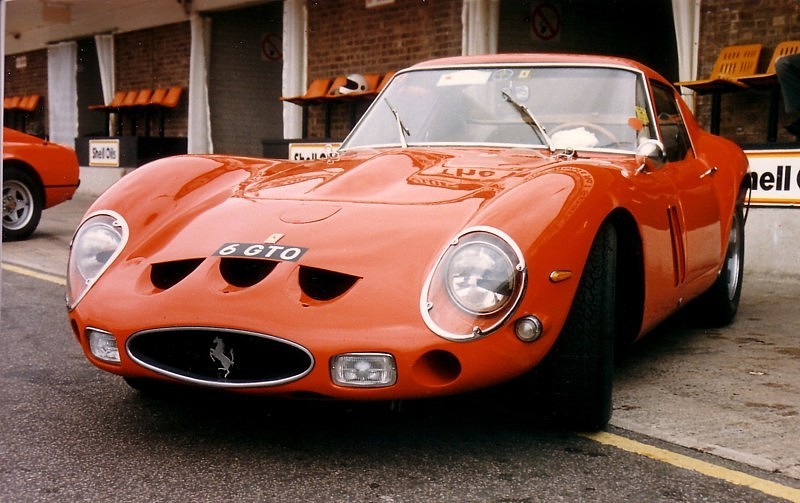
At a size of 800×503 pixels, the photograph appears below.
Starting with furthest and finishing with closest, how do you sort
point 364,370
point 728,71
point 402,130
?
1. point 728,71
2. point 402,130
3. point 364,370

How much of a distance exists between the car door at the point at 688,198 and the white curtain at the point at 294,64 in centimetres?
856

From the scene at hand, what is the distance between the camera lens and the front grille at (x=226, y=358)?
2.78m

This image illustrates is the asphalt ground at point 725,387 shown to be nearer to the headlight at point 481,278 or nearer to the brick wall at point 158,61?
the headlight at point 481,278

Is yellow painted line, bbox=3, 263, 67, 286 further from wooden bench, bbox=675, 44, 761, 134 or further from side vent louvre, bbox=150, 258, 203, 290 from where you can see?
wooden bench, bbox=675, 44, 761, 134

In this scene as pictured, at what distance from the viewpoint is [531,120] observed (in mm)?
4082

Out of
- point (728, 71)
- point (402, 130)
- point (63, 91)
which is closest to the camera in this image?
point (402, 130)

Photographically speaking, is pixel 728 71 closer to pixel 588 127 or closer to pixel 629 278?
pixel 588 127

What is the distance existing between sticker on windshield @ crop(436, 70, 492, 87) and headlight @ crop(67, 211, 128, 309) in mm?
1639

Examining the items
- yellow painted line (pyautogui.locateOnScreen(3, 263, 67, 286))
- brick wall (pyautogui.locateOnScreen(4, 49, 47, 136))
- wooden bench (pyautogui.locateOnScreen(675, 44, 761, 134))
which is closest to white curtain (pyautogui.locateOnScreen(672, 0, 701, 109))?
wooden bench (pyautogui.locateOnScreen(675, 44, 761, 134))

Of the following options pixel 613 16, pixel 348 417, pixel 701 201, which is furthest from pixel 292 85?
pixel 348 417

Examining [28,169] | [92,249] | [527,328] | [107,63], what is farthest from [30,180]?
[107,63]

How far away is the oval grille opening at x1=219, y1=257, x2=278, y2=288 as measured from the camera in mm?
2973

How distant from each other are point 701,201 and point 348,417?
1.98 meters

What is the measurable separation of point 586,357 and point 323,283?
820mm
